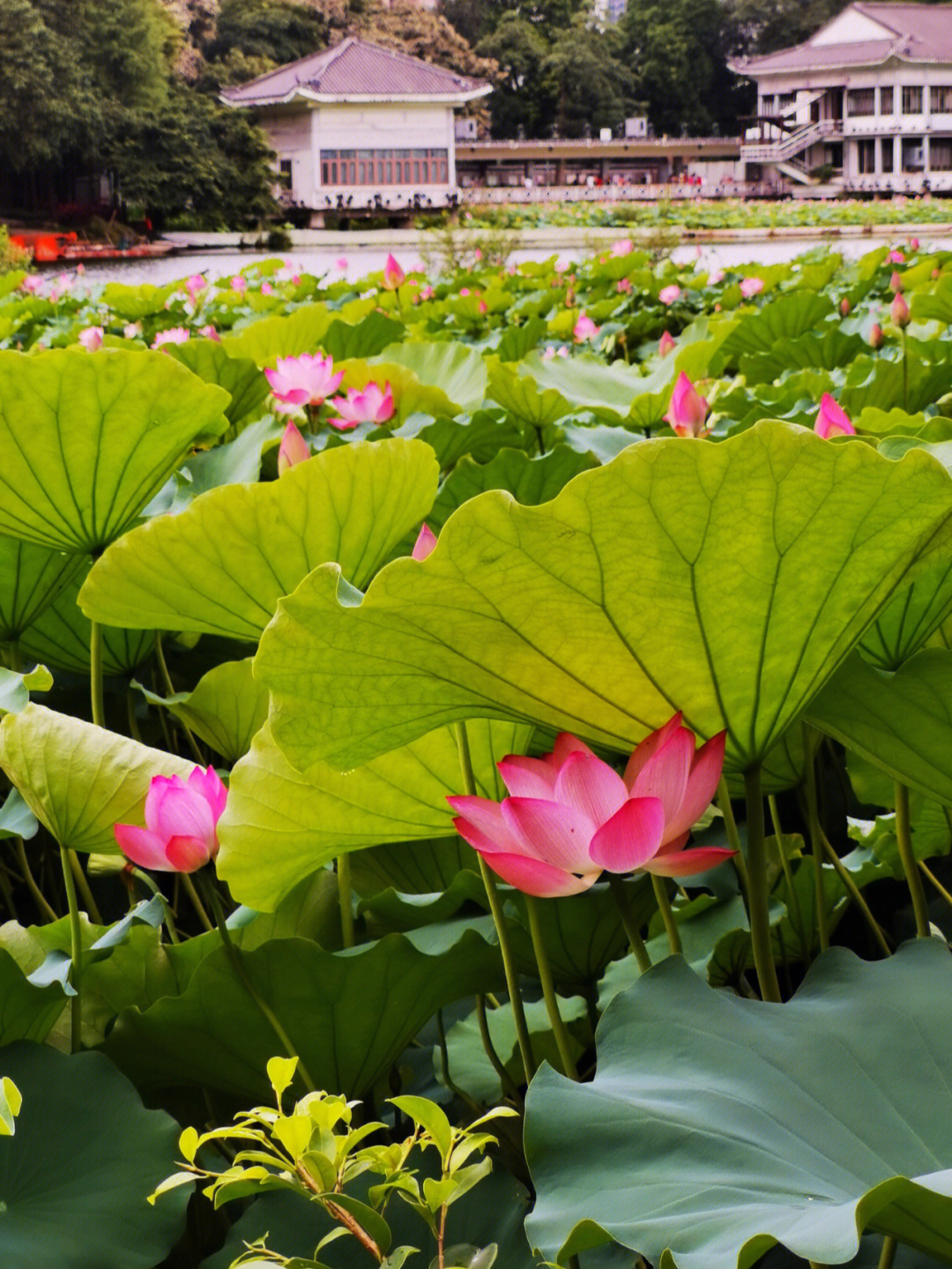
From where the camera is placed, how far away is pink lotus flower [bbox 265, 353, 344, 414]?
4.38ft

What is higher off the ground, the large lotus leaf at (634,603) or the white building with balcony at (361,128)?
the white building with balcony at (361,128)

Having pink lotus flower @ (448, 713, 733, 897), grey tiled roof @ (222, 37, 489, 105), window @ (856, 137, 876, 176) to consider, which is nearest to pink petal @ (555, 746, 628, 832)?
pink lotus flower @ (448, 713, 733, 897)

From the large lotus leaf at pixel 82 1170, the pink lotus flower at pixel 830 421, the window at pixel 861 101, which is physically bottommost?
the large lotus leaf at pixel 82 1170

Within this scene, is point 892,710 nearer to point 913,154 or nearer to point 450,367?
point 450,367

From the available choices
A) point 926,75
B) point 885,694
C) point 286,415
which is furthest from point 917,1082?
point 926,75

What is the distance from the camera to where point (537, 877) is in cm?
42

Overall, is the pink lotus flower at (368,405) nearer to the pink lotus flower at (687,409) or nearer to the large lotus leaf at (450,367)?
the large lotus leaf at (450,367)

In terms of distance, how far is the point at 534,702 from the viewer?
0.47m

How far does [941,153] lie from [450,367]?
3273 centimetres

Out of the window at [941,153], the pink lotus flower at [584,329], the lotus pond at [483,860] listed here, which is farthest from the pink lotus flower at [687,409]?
the window at [941,153]

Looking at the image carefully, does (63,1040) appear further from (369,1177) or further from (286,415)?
(286,415)

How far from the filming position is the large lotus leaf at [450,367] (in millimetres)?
1628

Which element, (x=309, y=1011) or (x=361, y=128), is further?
(x=361, y=128)

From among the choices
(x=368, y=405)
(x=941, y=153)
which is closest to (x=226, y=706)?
(x=368, y=405)
